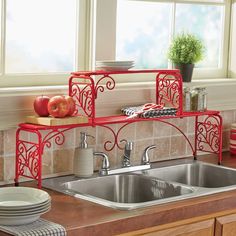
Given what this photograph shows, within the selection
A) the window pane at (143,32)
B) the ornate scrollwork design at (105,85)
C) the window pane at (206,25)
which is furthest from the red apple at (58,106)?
the window pane at (206,25)

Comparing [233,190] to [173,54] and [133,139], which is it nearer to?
[133,139]

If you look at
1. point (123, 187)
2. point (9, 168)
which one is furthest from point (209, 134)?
point (9, 168)

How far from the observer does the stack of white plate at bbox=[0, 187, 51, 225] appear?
2482 millimetres

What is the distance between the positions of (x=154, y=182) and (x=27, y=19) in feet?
2.99

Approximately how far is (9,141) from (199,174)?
1.04m

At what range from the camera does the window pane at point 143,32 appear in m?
3.73

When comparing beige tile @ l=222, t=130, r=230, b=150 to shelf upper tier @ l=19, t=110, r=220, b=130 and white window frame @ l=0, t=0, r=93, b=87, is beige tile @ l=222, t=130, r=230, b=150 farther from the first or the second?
white window frame @ l=0, t=0, r=93, b=87

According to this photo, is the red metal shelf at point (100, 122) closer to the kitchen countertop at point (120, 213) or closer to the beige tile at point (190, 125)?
the beige tile at point (190, 125)

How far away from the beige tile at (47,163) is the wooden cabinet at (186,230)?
696 mm

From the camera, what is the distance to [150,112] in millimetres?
3402

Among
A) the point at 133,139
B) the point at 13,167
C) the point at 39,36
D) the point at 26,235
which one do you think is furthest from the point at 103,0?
the point at 26,235

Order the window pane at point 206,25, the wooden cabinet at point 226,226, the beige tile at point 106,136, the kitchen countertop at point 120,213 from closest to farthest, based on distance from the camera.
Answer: the kitchen countertop at point 120,213
the wooden cabinet at point 226,226
the beige tile at point 106,136
the window pane at point 206,25

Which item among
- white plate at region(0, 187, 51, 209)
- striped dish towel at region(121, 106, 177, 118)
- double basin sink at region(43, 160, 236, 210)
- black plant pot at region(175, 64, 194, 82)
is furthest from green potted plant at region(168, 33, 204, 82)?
white plate at region(0, 187, 51, 209)

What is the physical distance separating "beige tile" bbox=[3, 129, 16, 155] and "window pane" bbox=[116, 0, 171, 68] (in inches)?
32.7
